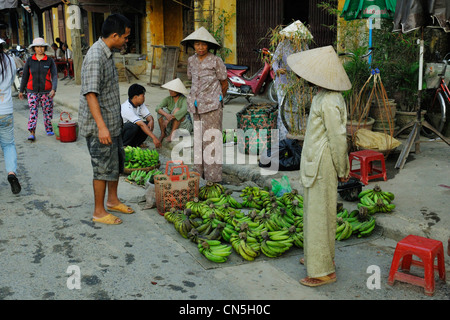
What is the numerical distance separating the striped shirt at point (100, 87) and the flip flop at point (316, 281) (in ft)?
8.48

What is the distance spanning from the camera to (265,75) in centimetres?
1148

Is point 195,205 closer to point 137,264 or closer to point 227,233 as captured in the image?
point 227,233

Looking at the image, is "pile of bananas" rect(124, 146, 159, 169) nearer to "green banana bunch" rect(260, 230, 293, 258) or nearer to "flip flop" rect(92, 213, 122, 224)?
"flip flop" rect(92, 213, 122, 224)

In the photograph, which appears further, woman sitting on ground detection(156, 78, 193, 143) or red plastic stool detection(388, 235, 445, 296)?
woman sitting on ground detection(156, 78, 193, 143)

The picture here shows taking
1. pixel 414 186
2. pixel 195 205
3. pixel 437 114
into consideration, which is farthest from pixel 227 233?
pixel 437 114

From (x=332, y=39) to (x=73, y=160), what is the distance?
20.6ft

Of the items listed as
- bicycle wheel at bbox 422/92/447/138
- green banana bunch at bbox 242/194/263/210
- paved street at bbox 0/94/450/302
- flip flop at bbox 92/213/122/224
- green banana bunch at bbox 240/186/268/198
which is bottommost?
paved street at bbox 0/94/450/302

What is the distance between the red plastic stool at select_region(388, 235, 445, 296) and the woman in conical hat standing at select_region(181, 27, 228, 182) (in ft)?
10.6

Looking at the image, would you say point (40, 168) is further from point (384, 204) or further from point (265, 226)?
point (384, 204)

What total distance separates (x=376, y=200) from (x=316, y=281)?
1.72 metres

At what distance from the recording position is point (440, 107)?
336 inches

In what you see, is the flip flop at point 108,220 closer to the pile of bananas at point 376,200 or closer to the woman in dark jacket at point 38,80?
the pile of bananas at point 376,200

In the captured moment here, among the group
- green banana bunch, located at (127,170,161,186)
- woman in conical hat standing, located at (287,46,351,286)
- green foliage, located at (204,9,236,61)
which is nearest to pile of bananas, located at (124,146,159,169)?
green banana bunch, located at (127,170,161,186)

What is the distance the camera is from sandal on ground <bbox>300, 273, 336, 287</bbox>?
3.89m
